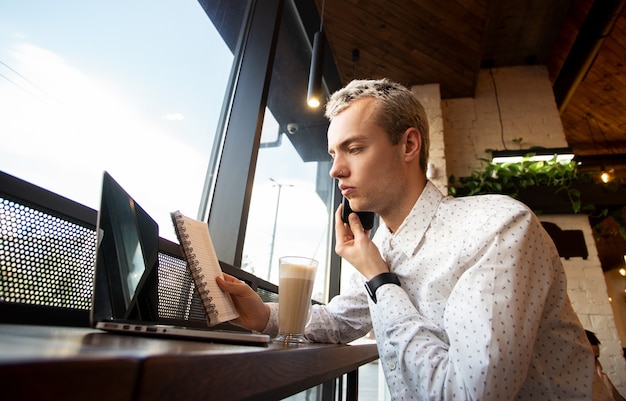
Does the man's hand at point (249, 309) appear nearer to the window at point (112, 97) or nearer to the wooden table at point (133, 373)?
the window at point (112, 97)

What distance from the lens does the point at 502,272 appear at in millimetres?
687

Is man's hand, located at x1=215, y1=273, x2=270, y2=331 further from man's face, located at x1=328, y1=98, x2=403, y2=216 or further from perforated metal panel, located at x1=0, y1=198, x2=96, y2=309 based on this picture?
man's face, located at x1=328, y1=98, x2=403, y2=216

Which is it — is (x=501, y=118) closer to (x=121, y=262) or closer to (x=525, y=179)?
(x=525, y=179)

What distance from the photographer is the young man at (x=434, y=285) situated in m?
0.65

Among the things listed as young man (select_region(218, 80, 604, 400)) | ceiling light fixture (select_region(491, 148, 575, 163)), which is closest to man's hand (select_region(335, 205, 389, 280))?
young man (select_region(218, 80, 604, 400))

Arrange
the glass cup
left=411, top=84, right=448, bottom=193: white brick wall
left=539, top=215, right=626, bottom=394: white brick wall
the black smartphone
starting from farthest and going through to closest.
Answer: left=411, top=84, right=448, bottom=193: white brick wall < left=539, top=215, right=626, bottom=394: white brick wall < the black smartphone < the glass cup

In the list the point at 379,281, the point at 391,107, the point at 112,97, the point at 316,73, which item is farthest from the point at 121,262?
the point at 316,73

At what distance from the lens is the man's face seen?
1103 millimetres

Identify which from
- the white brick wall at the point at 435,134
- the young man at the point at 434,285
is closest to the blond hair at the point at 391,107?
the young man at the point at 434,285

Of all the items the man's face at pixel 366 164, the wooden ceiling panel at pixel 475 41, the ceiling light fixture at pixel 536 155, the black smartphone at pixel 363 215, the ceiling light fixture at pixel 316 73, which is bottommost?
the black smartphone at pixel 363 215

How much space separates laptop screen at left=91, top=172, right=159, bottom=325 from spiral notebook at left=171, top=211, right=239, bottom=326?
7 cm

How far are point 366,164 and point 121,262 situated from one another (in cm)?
74

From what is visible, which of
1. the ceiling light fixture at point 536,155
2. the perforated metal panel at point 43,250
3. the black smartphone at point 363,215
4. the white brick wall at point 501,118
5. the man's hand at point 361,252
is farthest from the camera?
the white brick wall at point 501,118

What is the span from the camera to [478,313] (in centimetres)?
65
